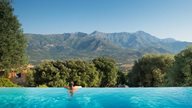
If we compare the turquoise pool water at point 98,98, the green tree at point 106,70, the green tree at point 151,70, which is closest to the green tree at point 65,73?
the green tree at point 106,70

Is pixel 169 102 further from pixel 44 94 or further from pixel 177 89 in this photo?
pixel 44 94

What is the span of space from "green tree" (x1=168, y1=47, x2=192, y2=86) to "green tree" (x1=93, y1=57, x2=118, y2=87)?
89.7ft

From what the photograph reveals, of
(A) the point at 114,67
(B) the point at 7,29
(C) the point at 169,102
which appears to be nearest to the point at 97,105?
(C) the point at 169,102

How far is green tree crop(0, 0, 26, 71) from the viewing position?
3406 cm

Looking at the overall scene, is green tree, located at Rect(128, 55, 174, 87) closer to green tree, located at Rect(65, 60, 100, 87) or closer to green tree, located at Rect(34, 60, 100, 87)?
green tree, located at Rect(34, 60, 100, 87)

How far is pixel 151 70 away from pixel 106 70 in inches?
439

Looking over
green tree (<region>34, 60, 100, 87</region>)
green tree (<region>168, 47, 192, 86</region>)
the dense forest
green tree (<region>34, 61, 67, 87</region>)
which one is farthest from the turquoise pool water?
green tree (<region>34, 60, 100, 87</region>)

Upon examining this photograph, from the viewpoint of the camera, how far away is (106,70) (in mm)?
70875

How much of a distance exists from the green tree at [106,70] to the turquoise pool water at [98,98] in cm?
4012

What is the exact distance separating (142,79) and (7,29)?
127 ft

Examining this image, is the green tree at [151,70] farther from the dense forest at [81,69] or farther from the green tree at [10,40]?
the green tree at [10,40]

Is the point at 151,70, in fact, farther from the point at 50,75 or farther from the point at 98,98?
the point at 98,98

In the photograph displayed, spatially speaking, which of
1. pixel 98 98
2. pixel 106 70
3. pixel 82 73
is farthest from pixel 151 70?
pixel 98 98

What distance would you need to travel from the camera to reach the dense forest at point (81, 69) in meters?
34.9
